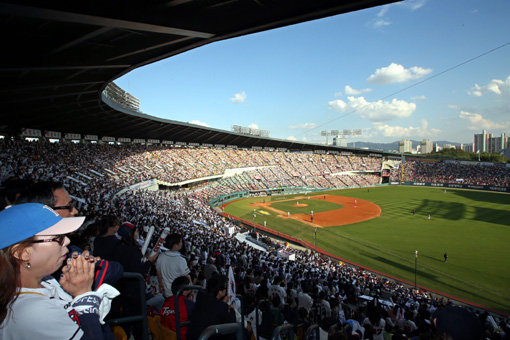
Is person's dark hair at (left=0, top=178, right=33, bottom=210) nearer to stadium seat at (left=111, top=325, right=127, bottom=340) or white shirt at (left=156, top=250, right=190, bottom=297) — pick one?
white shirt at (left=156, top=250, right=190, bottom=297)

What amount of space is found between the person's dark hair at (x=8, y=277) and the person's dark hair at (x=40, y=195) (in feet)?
6.54

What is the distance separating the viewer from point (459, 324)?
8.48 ft

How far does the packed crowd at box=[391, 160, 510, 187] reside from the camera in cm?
5962

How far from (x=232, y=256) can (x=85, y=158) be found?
2573 centimetres

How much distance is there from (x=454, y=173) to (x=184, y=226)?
7093 cm

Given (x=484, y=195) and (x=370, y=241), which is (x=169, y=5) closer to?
(x=370, y=241)

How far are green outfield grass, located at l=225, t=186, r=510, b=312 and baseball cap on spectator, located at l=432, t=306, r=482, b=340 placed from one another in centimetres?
1739

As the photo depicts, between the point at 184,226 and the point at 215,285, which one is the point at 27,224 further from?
the point at 184,226

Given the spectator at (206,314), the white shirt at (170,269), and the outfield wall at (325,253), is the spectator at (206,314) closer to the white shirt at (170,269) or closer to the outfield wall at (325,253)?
the white shirt at (170,269)

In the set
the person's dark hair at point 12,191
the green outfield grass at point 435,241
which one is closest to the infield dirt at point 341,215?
the green outfield grass at point 435,241

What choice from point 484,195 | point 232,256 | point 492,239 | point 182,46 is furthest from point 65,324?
point 484,195

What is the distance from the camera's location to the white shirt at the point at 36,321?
5.23 ft

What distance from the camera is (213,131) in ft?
166

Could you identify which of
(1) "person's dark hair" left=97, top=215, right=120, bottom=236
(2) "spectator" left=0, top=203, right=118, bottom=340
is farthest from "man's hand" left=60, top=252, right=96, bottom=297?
(1) "person's dark hair" left=97, top=215, right=120, bottom=236
